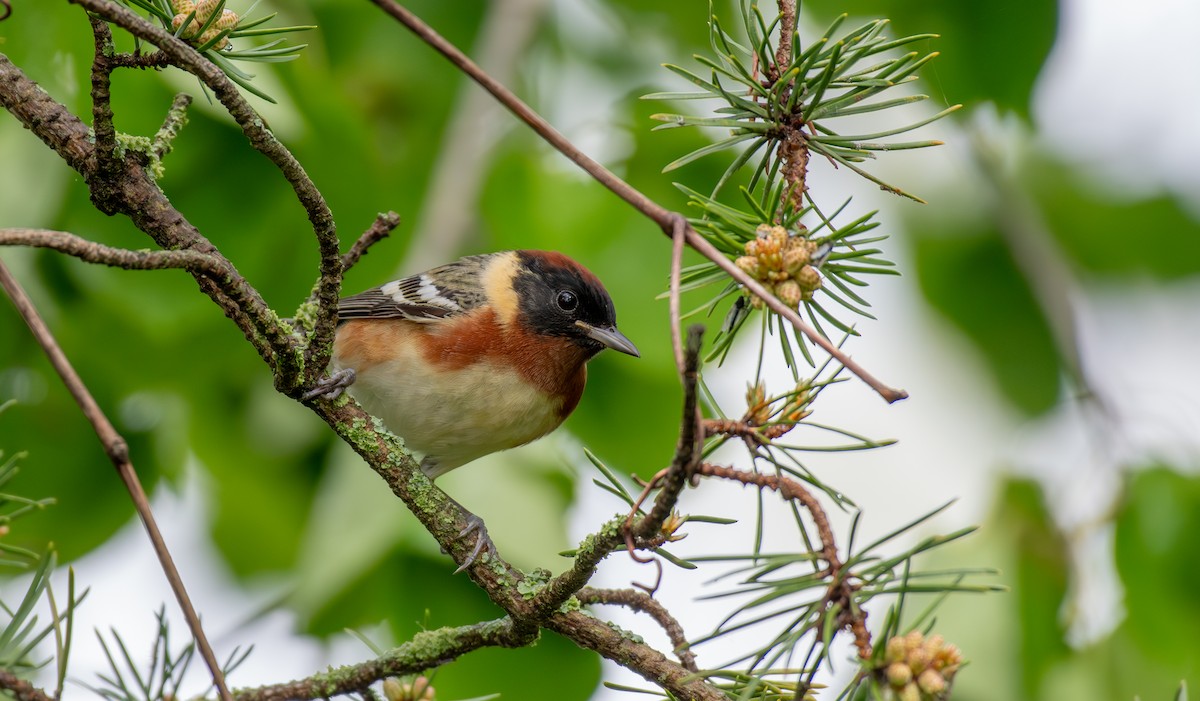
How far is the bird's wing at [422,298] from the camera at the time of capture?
455 cm

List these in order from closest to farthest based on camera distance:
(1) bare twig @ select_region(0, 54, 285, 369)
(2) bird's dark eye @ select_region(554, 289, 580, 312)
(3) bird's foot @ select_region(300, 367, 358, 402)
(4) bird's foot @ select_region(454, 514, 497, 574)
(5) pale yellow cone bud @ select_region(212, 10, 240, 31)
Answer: (5) pale yellow cone bud @ select_region(212, 10, 240, 31) → (1) bare twig @ select_region(0, 54, 285, 369) → (3) bird's foot @ select_region(300, 367, 358, 402) → (4) bird's foot @ select_region(454, 514, 497, 574) → (2) bird's dark eye @ select_region(554, 289, 580, 312)

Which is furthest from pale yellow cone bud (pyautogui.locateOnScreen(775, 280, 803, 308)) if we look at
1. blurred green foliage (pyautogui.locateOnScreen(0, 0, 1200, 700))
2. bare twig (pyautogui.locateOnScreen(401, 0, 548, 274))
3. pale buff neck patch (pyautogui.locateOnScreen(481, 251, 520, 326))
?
bare twig (pyautogui.locateOnScreen(401, 0, 548, 274))

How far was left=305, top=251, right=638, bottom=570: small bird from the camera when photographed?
428 cm

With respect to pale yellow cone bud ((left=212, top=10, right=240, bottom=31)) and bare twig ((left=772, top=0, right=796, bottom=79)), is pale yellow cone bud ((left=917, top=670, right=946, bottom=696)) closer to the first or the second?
bare twig ((left=772, top=0, right=796, bottom=79))

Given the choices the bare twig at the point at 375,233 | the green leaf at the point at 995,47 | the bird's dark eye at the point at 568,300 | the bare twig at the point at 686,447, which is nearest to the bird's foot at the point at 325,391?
the bare twig at the point at 375,233

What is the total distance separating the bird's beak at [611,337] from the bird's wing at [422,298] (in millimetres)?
466

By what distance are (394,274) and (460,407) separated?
1058 mm

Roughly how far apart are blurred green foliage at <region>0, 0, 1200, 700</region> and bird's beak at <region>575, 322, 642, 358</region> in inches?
6.3

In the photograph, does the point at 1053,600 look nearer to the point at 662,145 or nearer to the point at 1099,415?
the point at 1099,415

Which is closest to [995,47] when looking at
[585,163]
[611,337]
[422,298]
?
[611,337]

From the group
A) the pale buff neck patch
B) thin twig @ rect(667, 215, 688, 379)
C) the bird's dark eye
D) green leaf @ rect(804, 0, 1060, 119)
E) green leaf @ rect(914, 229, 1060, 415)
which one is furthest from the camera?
green leaf @ rect(914, 229, 1060, 415)

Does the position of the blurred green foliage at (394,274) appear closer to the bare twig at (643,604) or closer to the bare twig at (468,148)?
the bare twig at (468,148)

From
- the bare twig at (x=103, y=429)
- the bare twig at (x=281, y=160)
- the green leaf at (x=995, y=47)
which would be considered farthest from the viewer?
the green leaf at (x=995, y=47)

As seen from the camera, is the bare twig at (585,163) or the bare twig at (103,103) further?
the bare twig at (103,103)
